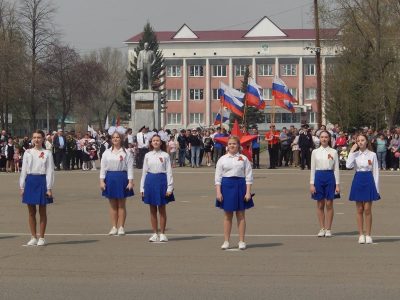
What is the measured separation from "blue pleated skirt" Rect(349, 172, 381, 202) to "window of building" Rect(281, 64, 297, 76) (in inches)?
4489

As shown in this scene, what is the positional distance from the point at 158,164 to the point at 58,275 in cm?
375

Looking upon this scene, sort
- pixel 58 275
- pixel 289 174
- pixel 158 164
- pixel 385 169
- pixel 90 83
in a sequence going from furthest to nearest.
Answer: pixel 90 83, pixel 385 169, pixel 289 174, pixel 158 164, pixel 58 275

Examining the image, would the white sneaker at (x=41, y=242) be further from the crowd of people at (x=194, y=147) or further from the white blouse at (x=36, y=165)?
the crowd of people at (x=194, y=147)

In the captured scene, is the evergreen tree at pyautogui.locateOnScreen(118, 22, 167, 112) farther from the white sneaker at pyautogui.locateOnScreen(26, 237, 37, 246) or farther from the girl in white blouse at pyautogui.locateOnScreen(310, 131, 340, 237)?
the white sneaker at pyautogui.locateOnScreen(26, 237, 37, 246)

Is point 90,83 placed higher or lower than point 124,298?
higher

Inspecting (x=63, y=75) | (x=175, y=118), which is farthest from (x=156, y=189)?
(x=175, y=118)

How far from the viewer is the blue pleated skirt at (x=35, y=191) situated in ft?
45.5

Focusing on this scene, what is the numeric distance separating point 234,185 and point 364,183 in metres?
2.26

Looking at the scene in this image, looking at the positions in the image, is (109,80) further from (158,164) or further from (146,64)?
(158,164)

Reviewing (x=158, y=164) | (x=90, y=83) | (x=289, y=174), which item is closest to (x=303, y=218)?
(x=158, y=164)

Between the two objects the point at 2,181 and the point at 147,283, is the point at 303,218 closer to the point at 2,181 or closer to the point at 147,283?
the point at 147,283

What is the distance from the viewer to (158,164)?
14.3 metres

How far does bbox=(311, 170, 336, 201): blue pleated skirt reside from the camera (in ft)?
49.0

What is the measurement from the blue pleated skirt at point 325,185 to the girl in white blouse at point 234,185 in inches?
79.5
